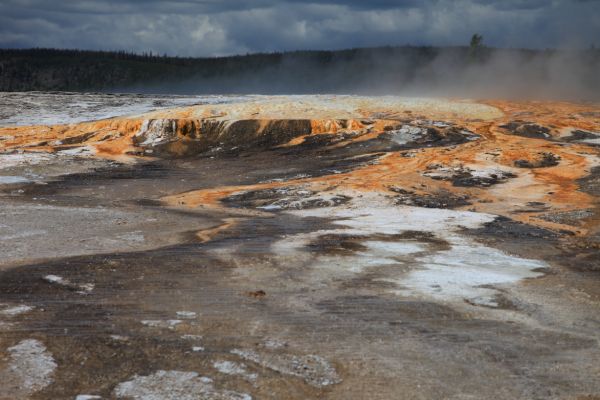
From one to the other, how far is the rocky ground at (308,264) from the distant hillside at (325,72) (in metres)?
17.3

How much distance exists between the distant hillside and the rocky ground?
17316 millimetres

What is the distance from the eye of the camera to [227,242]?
52.9 feet

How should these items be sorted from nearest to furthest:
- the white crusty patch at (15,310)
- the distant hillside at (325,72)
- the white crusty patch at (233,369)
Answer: the white crusty patch at (233,369)
the white crusty patch at (15,310)
the distant hillside at (325,72)

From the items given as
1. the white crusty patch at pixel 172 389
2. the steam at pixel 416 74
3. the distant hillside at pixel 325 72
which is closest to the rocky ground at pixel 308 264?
the white crusty patch at pixel 172 389

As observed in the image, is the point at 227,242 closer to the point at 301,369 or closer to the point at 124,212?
the point at 124,212

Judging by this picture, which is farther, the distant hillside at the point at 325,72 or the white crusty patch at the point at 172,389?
the distant hillside at the point at 325,72

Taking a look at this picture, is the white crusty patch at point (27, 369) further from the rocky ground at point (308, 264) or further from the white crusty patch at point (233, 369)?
the white crusty patch at point (233, 369)

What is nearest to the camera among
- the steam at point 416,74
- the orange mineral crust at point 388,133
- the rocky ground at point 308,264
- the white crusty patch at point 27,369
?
the white crusty patch at point 27,369

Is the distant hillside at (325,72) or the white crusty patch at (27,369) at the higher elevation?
the distant hillside at (325,72)

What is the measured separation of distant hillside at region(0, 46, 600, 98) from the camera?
49.7m

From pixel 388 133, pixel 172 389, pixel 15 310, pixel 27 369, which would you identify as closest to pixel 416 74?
pixel 388 133

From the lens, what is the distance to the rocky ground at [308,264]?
28.2ft

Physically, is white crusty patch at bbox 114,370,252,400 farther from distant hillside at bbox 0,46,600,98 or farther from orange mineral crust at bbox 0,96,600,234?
distant hillside at bbox 0,46,600,98

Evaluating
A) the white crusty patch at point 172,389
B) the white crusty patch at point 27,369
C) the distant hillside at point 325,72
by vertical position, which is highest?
the distant hillside at point 325,72
